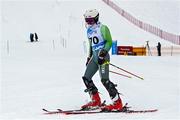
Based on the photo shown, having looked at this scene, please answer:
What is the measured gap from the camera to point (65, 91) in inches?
505

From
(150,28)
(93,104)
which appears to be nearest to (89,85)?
(93,104)

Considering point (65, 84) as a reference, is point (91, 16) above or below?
above

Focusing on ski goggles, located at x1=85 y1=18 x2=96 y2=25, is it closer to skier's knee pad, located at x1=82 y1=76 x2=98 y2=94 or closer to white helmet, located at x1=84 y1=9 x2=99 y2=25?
white helmet, located at x1=84 y1=9 x2=99 y2=25

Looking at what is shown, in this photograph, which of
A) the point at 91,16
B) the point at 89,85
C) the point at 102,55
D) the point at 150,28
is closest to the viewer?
the point at 102,55

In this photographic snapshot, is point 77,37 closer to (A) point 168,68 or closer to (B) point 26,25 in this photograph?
(B) point 26,25

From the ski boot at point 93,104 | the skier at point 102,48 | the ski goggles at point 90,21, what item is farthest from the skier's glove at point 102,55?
the ski boot at point 93,104

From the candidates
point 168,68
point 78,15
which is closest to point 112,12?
point 78,15

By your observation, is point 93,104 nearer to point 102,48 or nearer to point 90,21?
point 102,48

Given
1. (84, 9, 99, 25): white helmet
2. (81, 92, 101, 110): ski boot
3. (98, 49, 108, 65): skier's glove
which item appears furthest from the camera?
(81, 92, 101, 110): ski boot

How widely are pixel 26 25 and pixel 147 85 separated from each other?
34.5 m

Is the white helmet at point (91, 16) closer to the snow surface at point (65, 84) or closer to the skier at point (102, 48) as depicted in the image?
the skier at point (102, 48)

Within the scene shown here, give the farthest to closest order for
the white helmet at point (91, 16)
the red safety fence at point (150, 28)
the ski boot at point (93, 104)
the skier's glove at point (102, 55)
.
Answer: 1. the red safety fence at point (150, 28)
2. the ski boot at point (93, 104)
3. the white helmet at point (91, 16)
4. the skier's glove at point (102, 55)

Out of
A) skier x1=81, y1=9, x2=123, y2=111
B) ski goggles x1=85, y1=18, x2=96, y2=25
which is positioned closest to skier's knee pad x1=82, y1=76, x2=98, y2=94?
skier x1=81, y1=9, x2=123, y2=111

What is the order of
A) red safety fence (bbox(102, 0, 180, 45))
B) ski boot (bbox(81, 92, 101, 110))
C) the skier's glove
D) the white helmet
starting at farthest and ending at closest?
red safety fence (bbox(102, 0, 180, 45)) < ski boot (bbox(81, 92, 101, 110)) < the white helmet < the skier's glove
